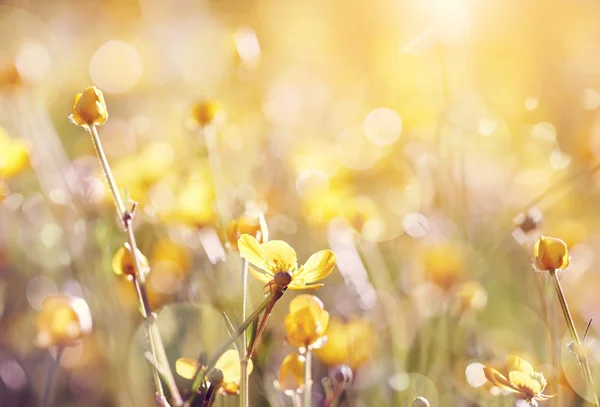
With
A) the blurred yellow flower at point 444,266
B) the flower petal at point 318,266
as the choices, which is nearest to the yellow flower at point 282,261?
the flower petal at point 318,266

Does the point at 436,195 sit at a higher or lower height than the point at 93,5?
lower

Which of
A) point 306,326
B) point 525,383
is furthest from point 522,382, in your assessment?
point 306,326

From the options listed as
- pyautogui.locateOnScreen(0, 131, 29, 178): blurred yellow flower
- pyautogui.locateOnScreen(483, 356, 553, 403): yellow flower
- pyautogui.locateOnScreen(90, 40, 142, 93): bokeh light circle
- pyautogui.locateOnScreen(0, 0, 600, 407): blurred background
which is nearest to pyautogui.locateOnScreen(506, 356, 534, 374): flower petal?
pyautogui.locateOnScreen(483, 356, 553, 403): yellow flower

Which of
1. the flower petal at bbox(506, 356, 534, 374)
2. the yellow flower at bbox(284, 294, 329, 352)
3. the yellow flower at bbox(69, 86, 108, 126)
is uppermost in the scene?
the yellow flower at bbox(69, 86, 108, 126)

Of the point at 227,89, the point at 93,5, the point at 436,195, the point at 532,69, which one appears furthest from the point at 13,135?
the point at 93,5

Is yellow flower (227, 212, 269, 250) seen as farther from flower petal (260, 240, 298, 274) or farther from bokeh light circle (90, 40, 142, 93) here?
bokeh light circle (90, 40, 142, 93)

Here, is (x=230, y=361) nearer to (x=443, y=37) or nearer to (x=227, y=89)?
(x=443, y=37)

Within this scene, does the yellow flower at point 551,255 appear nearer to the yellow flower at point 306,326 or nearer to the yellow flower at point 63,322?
the yellow flower at point 306,326

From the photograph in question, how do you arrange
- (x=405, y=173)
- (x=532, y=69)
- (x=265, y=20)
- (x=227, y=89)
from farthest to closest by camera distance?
(x=265, y=20) → (x=532, y=69) → (x=227, y=89) → (x=405, y=173)
